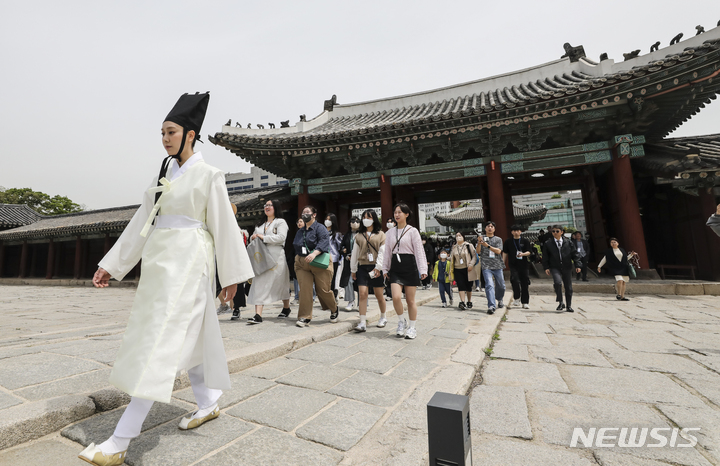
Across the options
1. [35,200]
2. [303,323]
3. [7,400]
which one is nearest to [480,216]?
[303,323]

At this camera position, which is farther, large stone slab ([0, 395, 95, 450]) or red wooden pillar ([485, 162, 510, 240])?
red wooden pillar ([485, 162, 510, 240])

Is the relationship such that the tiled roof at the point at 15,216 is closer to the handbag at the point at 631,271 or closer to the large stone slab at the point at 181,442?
the large stone slab at the point at 181,442

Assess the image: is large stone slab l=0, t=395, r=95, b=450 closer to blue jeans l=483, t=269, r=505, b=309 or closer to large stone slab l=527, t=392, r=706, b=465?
large stone slab l=527, t=392, r=706, b=465

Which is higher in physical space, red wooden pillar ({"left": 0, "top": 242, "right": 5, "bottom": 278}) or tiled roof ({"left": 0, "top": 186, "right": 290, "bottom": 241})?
tiled roof ({"left": 0, "top": 186, "right": 290, "bottom": 241})

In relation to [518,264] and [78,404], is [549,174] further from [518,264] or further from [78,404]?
[78,404]

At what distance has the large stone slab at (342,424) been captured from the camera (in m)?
1.66

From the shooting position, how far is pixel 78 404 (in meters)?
1.81

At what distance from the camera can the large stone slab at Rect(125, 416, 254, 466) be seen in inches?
58.1

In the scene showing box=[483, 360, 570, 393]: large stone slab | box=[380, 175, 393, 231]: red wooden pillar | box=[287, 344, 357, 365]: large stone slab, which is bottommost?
box=[483, 360, 570, 393]: large stone slab

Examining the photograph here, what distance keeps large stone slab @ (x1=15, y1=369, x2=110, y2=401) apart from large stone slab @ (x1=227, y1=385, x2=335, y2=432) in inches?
37.5

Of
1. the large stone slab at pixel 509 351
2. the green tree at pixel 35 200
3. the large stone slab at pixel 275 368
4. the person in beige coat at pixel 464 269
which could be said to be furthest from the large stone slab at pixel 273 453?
the green tree at pixel 35 200

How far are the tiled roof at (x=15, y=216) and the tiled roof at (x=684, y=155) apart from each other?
33495 mm

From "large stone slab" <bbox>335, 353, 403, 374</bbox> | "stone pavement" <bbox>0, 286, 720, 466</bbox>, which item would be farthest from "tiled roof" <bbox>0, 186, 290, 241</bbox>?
A: "large stone slab" <bbox>335, 353, 403, 374</bbox>

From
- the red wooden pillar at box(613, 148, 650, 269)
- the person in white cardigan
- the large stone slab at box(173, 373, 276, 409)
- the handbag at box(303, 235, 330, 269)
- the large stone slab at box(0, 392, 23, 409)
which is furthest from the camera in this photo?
the red wooden pillar at box(613, 148, 650, 269)
